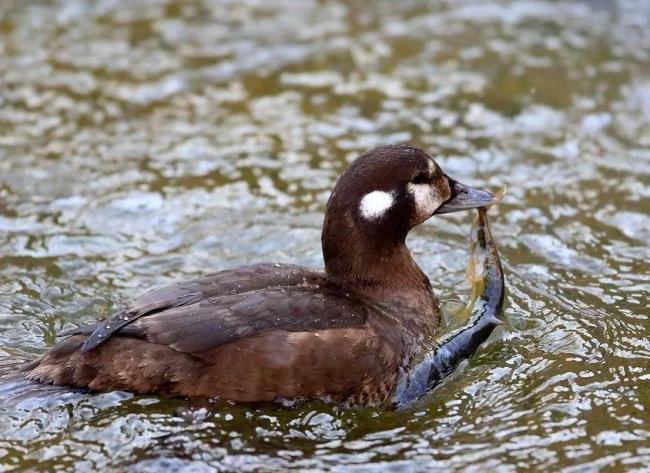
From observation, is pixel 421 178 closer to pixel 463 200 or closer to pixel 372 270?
pixel 463 200

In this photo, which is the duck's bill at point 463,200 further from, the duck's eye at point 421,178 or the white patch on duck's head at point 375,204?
the white patch on duck's head at point 375,204

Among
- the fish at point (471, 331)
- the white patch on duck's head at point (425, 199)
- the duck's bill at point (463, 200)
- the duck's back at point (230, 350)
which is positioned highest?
the white patch on duck's head at point (425, 199)

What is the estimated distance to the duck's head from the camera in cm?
607

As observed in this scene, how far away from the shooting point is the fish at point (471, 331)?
19.0ft

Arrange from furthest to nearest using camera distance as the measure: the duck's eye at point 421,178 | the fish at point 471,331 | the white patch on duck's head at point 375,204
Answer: the duck's eye at point 421,178 → the white patch on duck's head at point 375,204 → the fish at point 471,331

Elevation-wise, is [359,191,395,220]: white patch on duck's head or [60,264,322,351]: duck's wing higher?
[359,191,395,220]: white patch on duck's head

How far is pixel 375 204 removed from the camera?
239 inches

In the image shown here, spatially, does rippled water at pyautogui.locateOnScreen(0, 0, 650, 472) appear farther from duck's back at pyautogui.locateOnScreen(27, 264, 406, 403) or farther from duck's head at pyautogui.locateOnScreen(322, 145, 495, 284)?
duck's head at pyautogui.locateOnScreen(322, 145, 495, 284)

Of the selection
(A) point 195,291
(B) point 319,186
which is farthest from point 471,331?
(B) point 319,186

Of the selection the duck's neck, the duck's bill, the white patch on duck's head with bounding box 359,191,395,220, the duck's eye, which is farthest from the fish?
the white patch on duck's head with bounding box 359,191,395,220

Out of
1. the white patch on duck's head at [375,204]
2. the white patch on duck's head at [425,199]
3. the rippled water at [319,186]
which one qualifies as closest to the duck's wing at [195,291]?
the rippled water at [319,186]

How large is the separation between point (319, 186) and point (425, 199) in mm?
2358

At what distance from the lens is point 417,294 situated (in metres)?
6.29

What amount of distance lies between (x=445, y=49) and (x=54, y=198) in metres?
4.47
